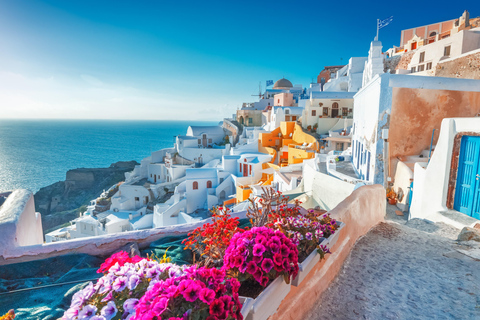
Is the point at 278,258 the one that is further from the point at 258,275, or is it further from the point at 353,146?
the point at 353,146

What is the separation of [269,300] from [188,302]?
0.76m

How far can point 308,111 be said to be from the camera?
108 feet

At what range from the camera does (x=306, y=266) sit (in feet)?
8.68

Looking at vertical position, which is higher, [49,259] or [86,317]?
[86,317]

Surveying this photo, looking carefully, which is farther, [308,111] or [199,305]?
[308,111]

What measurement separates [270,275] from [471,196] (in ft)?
21.9

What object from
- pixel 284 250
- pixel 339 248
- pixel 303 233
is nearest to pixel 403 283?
pixel 339 248

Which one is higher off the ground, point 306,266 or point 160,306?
point 160,306

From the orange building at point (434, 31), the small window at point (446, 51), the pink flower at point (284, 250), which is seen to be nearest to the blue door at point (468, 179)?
the pink flower at point (284, 250)

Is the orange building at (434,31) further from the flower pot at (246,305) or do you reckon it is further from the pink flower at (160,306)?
the pink flower at (160,306)

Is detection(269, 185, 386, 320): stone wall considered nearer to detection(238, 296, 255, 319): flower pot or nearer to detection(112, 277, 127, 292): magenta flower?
detection(238, 296, 255, 319): flower pot

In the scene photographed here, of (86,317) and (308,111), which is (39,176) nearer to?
(308,111)

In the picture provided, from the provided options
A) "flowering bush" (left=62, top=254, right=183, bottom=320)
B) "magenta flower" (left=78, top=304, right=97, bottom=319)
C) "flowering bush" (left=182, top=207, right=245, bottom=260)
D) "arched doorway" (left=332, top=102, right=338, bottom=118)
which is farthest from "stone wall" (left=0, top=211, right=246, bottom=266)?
"arched doorway" (left=332, top=102, right=338, bottom=118)

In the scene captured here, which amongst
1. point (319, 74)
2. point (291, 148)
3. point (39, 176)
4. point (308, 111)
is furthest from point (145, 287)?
point (39, 176)
